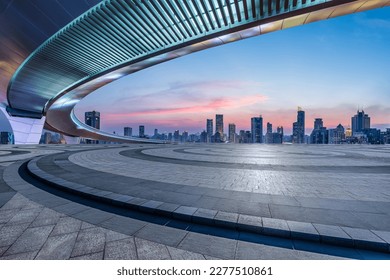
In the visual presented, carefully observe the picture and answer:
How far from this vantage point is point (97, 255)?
2762 mm

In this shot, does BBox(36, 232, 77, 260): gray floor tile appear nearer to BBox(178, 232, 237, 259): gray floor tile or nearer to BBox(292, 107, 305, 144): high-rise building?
BBox(178, 232, 237, 259): gray floor tile

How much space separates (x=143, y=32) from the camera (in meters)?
17.5

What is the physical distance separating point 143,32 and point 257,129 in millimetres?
181061

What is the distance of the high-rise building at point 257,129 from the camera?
579ft

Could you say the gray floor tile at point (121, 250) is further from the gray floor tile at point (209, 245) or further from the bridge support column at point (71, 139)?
the bridge support column at point (71, 139)

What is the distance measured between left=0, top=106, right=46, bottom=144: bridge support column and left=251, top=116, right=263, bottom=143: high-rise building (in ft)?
521

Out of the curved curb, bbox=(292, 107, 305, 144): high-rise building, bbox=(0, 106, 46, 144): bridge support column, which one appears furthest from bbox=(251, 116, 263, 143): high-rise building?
the curved curb

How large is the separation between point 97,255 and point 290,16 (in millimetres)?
17766

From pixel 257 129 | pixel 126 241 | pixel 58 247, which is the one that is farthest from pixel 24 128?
pixel 257 129

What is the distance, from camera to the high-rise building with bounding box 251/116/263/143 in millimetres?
176500

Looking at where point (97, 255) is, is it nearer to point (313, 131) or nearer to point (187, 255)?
point (187, 255)

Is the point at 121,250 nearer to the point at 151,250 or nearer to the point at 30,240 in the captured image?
the point at 151,250

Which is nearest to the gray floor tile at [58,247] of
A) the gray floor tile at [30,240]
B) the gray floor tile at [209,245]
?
the gray floor tile at [30,240]

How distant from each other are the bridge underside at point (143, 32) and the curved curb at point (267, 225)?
14.3 metres
